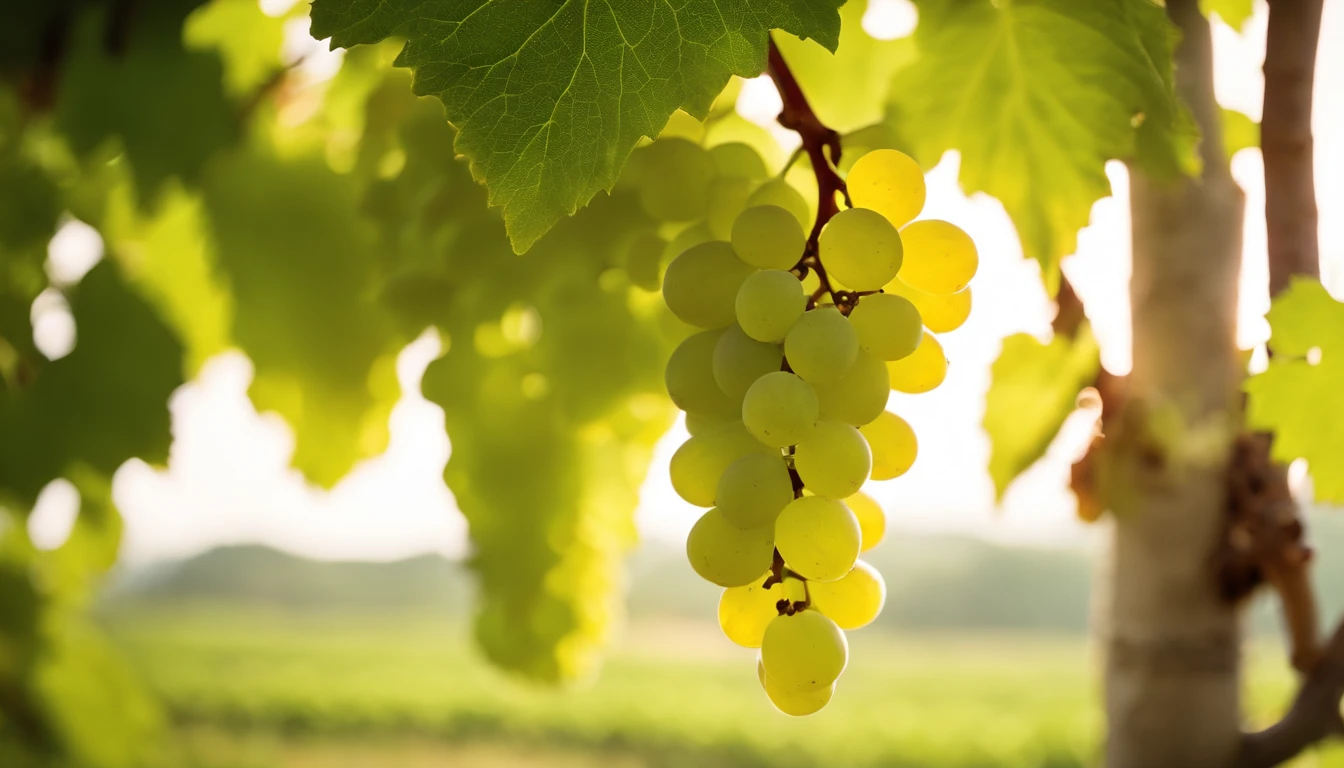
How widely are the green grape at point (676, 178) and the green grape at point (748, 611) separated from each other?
125 mm

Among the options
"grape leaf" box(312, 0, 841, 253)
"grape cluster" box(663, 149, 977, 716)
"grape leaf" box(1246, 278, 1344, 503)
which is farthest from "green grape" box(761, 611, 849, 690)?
"grape leaf" box(1246, 278, 1344, 503)

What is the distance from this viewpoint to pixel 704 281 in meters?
0.26

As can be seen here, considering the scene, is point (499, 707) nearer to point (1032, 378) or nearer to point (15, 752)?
point (15, 752)

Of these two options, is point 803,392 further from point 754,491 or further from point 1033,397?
point 1033,397

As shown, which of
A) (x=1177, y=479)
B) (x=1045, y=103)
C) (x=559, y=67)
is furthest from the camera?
(x=1177, y=479)

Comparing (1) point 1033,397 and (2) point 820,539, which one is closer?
(2) point 820,539

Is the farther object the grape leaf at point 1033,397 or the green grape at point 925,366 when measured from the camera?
the grape leaf at point 1033,397

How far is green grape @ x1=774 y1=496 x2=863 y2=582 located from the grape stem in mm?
56

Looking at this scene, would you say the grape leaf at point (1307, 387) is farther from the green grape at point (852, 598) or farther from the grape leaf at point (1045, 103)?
the green grape at point (852, 598)

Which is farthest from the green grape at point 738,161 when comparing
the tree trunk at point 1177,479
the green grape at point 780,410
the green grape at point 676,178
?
the tree trunk at point 1177,479

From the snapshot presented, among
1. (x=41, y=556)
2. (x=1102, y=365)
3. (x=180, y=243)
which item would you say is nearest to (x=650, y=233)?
(x=1102, y=365)

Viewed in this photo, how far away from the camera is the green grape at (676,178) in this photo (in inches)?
12.3

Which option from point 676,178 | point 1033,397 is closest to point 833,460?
point 676,178

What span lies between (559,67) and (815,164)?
0.24 ft
